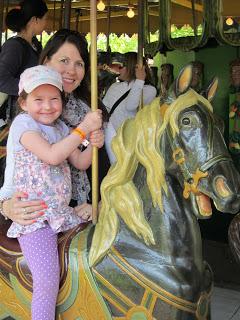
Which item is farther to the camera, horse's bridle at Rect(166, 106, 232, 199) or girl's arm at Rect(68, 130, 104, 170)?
girl's arm at Rect(68, 130, 104, 170)

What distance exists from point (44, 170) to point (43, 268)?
36 cm

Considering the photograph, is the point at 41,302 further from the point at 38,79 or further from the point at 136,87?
the point at 136,87

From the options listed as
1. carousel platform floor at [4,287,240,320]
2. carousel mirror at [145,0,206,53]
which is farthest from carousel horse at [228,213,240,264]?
carousel mirror at [145,0,206,53]

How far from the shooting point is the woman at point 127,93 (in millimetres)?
4008

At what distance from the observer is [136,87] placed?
4.01 m

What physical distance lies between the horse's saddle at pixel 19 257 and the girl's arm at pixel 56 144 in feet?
0.99

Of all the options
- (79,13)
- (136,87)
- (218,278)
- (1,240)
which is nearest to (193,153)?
(1,240)

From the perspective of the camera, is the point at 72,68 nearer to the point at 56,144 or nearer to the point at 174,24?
the point at 56,144

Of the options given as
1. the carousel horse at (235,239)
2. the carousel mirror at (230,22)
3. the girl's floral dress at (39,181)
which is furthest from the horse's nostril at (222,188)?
the carousel mirror at (230,22)

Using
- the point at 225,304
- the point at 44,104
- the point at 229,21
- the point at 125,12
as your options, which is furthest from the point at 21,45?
the point at 125,12

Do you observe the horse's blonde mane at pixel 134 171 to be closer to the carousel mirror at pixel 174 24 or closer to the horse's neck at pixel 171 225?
the horse's neck at pixel 171 225

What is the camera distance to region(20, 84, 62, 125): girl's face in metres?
2.07

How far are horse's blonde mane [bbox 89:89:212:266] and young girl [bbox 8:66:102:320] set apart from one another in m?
0.15

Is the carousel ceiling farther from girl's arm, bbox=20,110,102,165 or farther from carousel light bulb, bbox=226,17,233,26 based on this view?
girl's arm, bbox=20,110,102,165
